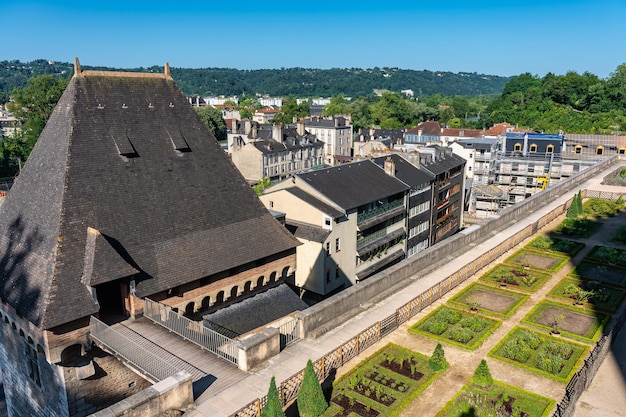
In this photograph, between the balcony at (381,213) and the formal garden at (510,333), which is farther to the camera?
the balcony at (381,213)

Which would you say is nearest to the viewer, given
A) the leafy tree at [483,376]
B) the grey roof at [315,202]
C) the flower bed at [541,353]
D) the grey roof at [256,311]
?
the leafy tree at [483,376]

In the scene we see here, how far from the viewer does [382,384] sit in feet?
65.7

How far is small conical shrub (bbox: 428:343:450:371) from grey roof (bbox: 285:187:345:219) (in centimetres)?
2586

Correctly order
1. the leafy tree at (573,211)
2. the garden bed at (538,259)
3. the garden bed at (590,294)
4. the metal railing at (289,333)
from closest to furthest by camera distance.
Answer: the metal railing at (289,333) < the garden bed at (590,294) < the garden bed at (538,259) < the leafy tree at (573,211)

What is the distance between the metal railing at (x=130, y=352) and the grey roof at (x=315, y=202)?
2787 centimetres

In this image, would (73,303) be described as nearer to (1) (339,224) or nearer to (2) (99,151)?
(2) (99,151)

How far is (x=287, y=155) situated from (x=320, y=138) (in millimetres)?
26890

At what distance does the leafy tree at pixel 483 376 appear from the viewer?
1972cm

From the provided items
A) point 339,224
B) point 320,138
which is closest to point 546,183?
point 339,224

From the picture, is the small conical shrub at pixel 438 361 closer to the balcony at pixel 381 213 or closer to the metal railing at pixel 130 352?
the metal railing at pixel 130 352

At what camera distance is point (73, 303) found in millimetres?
20828

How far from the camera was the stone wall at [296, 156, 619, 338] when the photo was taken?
935 inches

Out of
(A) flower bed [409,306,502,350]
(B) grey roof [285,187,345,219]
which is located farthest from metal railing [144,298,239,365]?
(B) grey roof [285,187,345,219]

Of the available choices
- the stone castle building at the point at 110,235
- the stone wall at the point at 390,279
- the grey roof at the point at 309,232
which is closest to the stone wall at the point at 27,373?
the stone castle building at the point at 110,235
